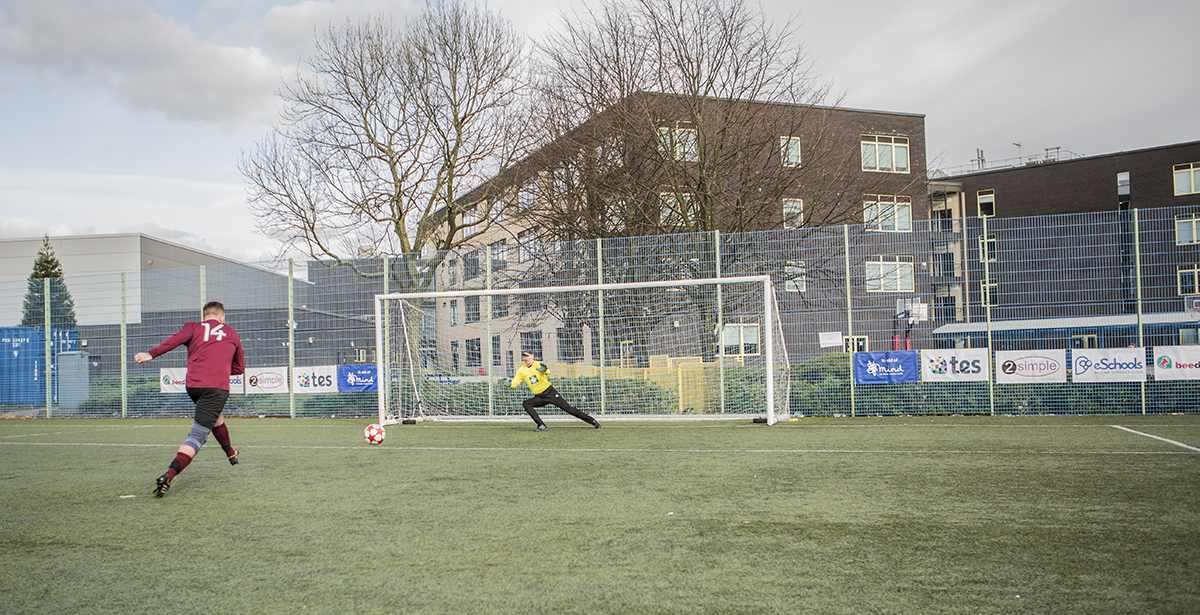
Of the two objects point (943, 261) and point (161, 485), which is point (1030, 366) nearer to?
point (943, 261)

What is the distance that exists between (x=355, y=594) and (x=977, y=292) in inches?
468

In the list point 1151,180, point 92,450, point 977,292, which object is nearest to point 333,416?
point 92,450

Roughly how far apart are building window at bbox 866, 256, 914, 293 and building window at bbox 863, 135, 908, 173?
17.0m

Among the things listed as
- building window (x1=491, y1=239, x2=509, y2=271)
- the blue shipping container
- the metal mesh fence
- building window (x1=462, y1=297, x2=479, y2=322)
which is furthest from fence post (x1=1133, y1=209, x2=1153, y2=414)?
the blue shipping container

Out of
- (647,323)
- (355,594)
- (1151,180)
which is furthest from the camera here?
(1151,180)

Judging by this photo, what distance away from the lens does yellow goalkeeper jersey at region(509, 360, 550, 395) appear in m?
11.4

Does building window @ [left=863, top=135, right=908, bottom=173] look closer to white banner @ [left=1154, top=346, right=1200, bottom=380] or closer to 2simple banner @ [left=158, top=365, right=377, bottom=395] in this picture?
white banner @ [left=1154, top=346, right=1200, bottom=380]

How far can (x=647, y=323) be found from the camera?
13648mm

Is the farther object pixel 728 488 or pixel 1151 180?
pixel 1151 180

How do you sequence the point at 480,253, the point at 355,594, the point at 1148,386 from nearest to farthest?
1. the point at 355,594
2. the point at 1148,386
3. the point at 480,253

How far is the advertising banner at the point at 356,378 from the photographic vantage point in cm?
1492

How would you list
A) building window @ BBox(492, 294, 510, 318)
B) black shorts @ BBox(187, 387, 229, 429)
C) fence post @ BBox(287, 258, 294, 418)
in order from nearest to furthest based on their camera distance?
black shorts @ BBox(187, 387, 229, 429), building window @ BBox(492, 294, 510, 318), fence post @ BBox(287, 258, 294, 418)

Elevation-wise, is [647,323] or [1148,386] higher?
[647,323]

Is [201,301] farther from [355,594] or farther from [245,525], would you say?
[355,594]
